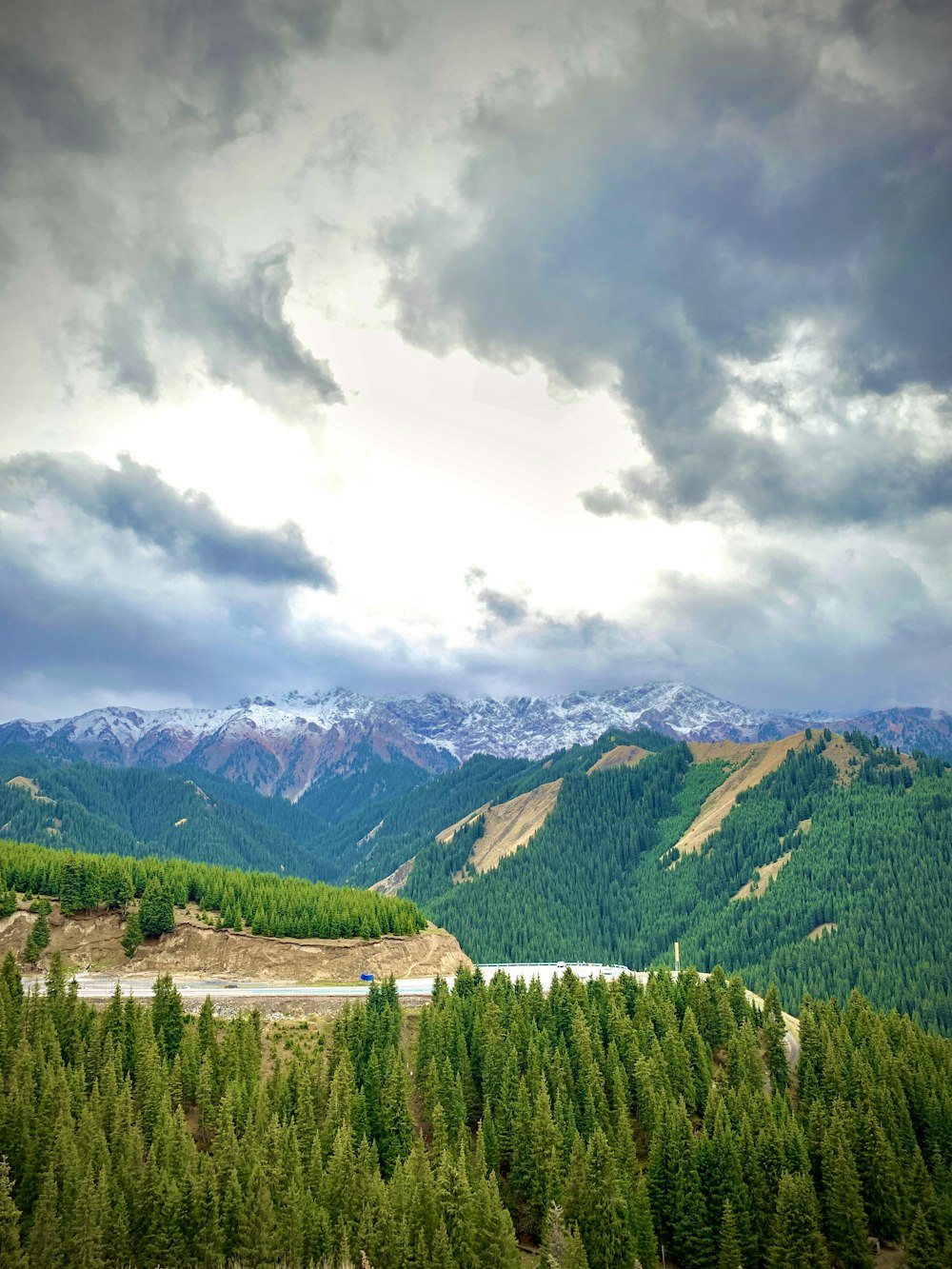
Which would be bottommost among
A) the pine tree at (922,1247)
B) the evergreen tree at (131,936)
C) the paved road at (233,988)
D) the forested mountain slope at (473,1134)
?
the pine tree at (922,1247)

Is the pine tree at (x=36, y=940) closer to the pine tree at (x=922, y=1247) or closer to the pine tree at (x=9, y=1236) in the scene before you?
the pine tree at (x=9, y=1236)

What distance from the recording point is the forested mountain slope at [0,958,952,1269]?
66.0 meters

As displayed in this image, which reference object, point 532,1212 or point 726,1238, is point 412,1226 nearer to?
point 532,1212

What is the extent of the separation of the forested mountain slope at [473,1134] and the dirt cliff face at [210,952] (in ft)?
59.9

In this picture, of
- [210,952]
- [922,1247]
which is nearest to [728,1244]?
[922,1247]

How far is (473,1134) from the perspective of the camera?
92.4 meters

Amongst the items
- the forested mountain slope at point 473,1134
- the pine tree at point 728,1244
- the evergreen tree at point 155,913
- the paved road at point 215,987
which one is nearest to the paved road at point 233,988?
the paved road at point 215,987

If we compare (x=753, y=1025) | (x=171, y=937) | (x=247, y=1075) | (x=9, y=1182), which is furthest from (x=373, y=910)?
(x=9, y=1182)

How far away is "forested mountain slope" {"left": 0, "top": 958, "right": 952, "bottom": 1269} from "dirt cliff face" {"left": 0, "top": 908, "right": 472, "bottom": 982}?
18266 mm

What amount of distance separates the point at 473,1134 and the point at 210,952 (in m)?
51.4

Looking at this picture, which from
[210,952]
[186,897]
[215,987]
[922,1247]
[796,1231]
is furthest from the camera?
A: [186,897]

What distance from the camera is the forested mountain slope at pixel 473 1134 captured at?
217ft

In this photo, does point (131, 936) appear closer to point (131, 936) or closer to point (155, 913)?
point (131, 936)

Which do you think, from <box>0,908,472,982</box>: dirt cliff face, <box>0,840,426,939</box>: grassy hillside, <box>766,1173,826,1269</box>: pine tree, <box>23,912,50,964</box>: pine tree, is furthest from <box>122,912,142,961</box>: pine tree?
<box>766,1173,826,1269</box>: pine tree
